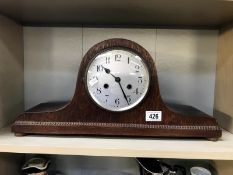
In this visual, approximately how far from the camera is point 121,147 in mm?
542

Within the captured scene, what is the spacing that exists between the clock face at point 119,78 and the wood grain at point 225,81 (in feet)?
0.93

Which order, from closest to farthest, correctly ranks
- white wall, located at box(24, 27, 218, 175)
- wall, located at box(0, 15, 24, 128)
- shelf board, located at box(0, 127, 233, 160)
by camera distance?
shelf board, located at box(0, 127, 233, 160) → wall, located at box(0, 15, 24, 128) → white wall, located at box(24, 27, 218, 175)

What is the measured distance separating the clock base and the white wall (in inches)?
9.7

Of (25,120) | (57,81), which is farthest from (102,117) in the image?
(57,81)

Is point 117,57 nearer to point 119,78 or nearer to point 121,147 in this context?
point 119,78

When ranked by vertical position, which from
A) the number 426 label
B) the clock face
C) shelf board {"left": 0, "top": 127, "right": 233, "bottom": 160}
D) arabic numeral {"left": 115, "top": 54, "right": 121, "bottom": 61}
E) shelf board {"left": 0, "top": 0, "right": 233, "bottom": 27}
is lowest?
shelf board {"left": 0, "top": 127, "right": 233, "bottom": 160}

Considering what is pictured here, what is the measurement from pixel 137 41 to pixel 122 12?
19cm

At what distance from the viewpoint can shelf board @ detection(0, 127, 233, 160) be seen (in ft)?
1.74

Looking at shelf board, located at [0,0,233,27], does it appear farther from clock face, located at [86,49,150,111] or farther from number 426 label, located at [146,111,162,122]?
number 426 label, located at [146,111,162,122]

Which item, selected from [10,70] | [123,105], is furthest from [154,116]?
[10,70]

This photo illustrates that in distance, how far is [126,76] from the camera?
59 centimetres

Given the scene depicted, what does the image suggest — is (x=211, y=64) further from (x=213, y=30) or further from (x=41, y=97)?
(x=41, y=97)

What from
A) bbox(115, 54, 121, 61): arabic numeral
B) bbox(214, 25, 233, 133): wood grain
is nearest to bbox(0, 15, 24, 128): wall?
bbox(115, 54, 121, 61): arabic numeral

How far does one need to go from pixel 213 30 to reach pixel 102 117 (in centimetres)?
51
